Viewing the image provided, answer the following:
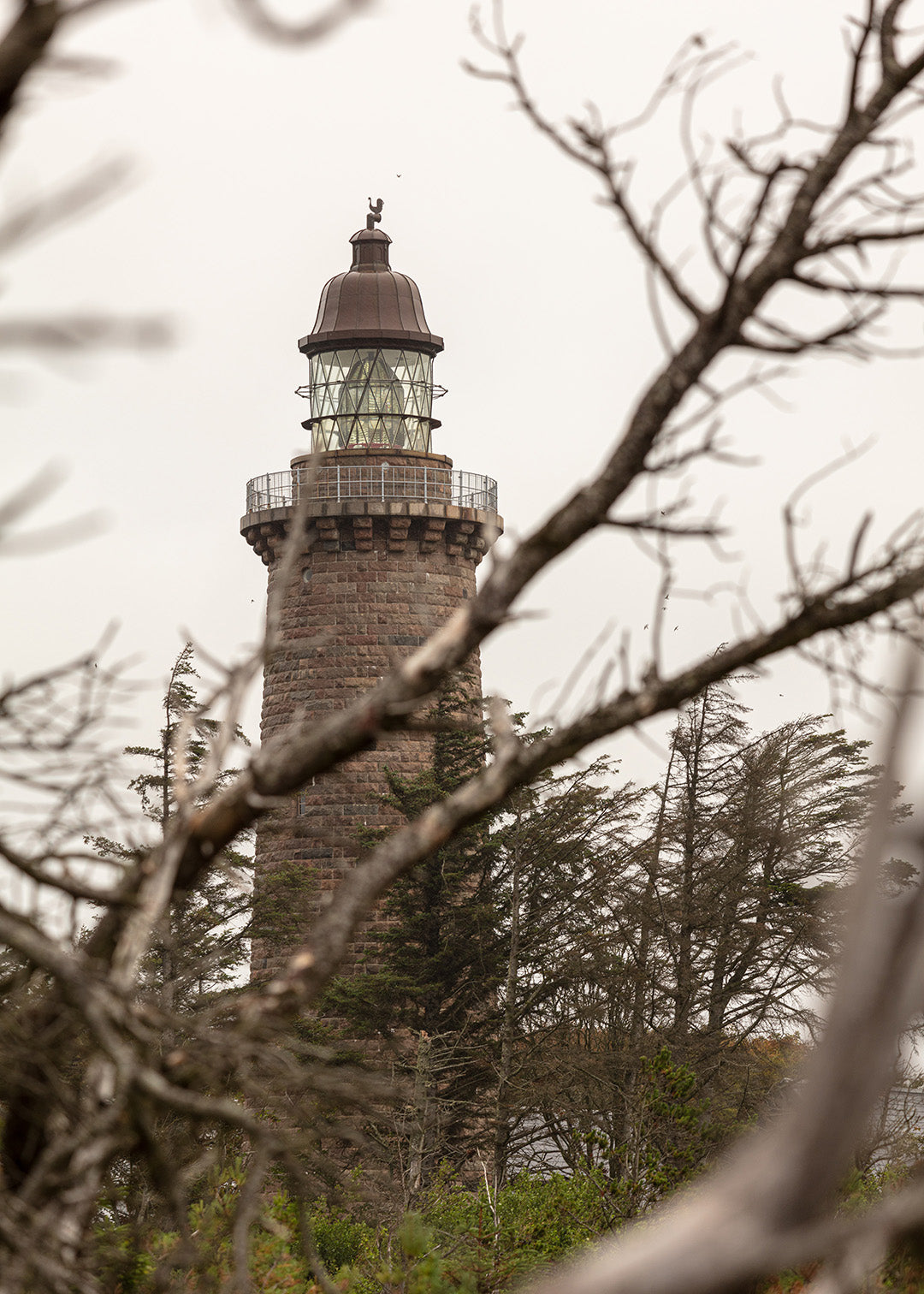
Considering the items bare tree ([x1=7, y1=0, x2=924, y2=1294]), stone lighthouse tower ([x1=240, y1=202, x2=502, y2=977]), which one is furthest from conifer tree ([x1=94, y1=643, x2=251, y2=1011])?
bare tree ([x1=7, y1=0, x2=924, y2=1294])

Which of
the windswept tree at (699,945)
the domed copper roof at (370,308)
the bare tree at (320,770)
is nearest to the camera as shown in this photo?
the bare tree at (320,770)

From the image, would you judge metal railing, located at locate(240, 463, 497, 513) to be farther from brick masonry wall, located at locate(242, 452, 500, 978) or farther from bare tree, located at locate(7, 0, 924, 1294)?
bare tree, located at locate(7, 0, 924, 1294)

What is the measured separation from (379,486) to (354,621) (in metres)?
2.86

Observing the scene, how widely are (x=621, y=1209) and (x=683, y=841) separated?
11626mm

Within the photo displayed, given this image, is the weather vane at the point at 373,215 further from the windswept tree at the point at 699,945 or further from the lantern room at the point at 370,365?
the windswept tree at the point at 699,945

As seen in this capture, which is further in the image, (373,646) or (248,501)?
(248,501)

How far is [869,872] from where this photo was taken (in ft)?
4.08

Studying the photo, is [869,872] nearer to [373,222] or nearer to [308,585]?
[308,585]

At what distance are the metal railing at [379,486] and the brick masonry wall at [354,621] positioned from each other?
442 millimetres

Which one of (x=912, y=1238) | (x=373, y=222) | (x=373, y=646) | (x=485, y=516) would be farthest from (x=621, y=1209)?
(x=373, y=222)

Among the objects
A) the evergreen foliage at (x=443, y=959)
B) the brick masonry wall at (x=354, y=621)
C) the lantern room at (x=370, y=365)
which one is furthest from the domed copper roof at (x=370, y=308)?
the evergreen foliage at (x=443, y=959)

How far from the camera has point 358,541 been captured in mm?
31328

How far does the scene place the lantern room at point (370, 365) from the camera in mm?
32938

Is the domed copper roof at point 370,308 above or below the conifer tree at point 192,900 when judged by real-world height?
above
